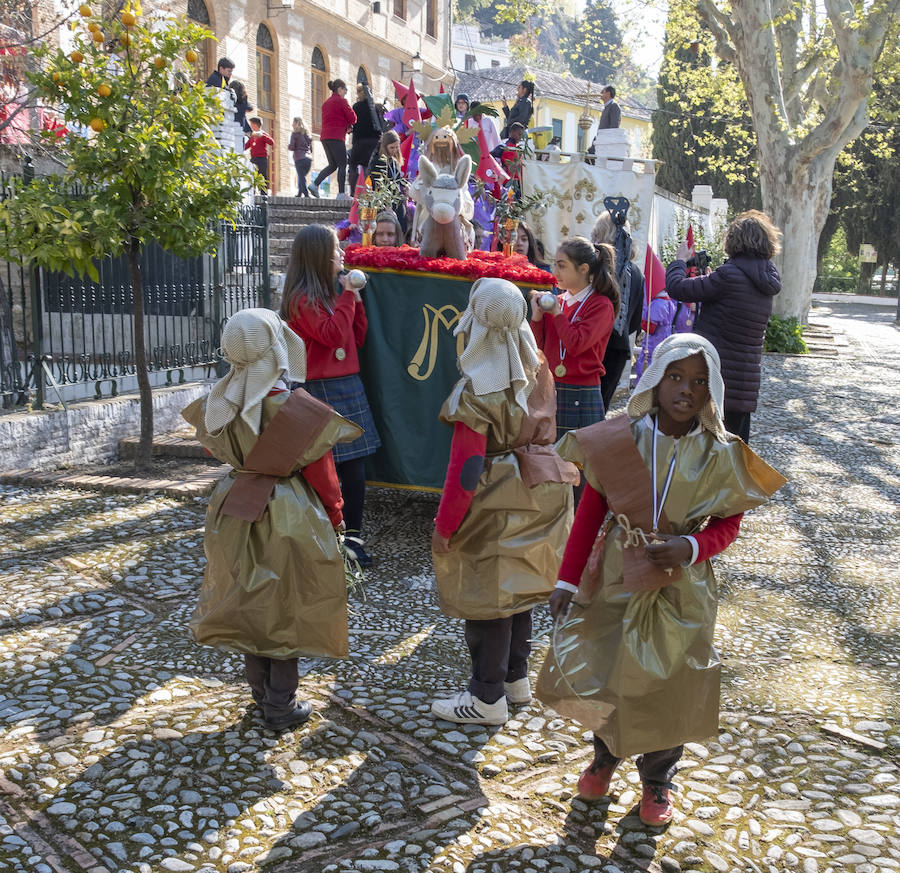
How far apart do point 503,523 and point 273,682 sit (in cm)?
99

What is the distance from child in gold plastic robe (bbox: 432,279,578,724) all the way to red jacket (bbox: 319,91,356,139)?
10.7 meters

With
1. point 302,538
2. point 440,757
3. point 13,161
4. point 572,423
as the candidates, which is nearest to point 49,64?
point 13,161

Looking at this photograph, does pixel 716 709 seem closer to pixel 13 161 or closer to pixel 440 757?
pixel 440 757

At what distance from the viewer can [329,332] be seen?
485 centimetres

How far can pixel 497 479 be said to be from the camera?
342 cm

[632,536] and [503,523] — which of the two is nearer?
[632,536]

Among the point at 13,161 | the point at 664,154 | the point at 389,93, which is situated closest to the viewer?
the point at 13,161

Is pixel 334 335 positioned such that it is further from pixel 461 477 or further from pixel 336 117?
pixel 336 117

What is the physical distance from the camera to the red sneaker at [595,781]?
9.76 ft

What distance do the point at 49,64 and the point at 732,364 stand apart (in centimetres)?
474

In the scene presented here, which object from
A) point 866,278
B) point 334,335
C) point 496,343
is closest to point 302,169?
point 334,335

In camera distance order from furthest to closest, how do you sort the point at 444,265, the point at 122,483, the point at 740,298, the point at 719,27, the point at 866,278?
1. the point at 866,278
2. the point at 719,27
3. the point at 122,483
4. the point at 740,298
5. the point at 444,265

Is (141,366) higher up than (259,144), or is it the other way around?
(259,144)

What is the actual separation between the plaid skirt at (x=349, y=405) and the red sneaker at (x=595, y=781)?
2.50 m
